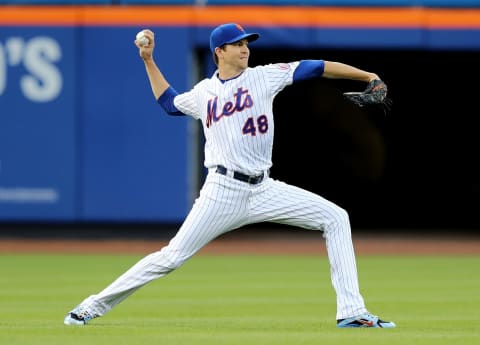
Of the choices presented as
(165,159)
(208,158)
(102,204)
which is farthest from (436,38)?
(208,158)

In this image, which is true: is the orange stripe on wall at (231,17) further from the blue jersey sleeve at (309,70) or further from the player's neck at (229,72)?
the blue jersey sleeve at (309,70)

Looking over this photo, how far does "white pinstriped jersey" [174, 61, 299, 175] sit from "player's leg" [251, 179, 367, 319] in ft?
0.66

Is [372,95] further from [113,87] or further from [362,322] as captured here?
[113,87]

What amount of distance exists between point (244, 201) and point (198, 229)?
322 millimetres

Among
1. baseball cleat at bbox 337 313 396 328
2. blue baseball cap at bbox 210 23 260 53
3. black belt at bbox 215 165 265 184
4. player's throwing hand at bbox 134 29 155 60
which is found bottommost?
baseball cleat at bbox 337 313 396 328

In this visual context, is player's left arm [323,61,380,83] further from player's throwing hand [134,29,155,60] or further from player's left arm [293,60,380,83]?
player's throwing hand [134,29,155,60]

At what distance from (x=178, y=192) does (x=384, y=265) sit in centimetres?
451

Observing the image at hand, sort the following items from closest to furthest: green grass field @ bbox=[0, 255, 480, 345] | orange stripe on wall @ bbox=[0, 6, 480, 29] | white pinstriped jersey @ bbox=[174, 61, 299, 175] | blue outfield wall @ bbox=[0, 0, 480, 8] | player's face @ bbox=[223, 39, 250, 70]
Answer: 1. green grass field @ bbox=[0, 255, 480, 345]
2. white pinstriped jersey @ bbox=[174, 61, 299, 175]
3. player's face @ bbox=[223, 39, 250, 70]
4. orange stripe on wall @ bbox=[0, 6, 480, 29]
5. blue outfield wall @ bbox=[0, 0, 480, 8]

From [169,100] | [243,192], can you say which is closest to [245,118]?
[243,192]

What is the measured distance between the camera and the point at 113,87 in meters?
16.9

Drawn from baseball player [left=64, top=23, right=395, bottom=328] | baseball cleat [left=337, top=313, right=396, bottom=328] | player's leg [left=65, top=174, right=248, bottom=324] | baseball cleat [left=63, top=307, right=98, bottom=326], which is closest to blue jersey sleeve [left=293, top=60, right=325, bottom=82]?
baseball player [left=64, top=23, right=395, bottom=328]

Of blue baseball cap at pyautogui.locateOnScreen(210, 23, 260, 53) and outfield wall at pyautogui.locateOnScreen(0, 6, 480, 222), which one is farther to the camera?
outfield wall at pyautogui.locateOnScreen(0, 6, 480, 222)

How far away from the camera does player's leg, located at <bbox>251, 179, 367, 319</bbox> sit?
694 cm

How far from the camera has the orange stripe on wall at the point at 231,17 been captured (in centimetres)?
1681
